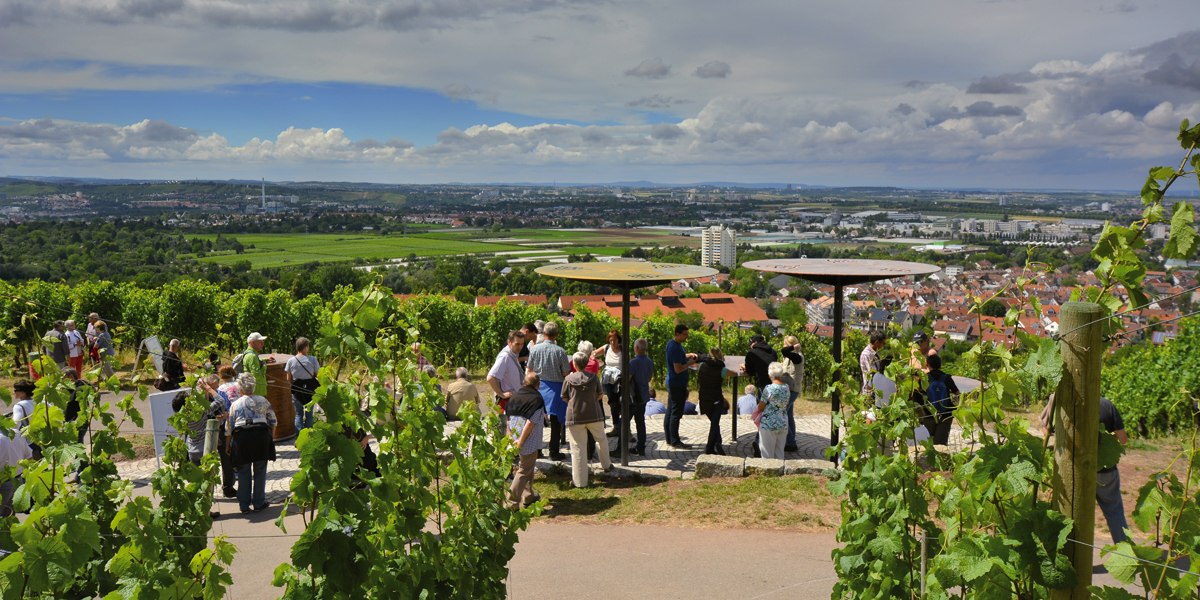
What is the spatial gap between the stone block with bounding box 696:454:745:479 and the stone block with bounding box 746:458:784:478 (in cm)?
9

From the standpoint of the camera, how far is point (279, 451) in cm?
1066

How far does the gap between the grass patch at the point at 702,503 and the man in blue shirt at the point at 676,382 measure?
1.54 m

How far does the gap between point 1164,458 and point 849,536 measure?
8278 mm

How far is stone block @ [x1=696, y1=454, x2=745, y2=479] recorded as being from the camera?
9.23 meters

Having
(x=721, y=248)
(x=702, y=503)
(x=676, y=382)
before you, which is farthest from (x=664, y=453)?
(x=721, y=248)

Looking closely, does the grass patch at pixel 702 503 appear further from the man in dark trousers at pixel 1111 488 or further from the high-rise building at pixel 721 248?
the high-rise building at pixel 721 248

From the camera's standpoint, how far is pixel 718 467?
30.4 ft

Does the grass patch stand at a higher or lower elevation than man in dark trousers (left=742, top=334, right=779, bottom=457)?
lower

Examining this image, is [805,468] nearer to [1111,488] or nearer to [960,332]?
[960,332]

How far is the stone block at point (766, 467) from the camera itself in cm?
920

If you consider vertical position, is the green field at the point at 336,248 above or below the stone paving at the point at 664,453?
above

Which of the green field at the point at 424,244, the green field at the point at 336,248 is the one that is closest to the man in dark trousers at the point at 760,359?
the green field at the point at 424,244

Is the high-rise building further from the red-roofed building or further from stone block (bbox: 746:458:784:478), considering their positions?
the red-roofed building

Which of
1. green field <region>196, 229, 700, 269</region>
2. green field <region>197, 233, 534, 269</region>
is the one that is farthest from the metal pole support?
green field <region>197, 233, 534, 269</region>
